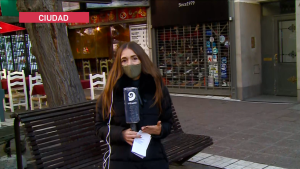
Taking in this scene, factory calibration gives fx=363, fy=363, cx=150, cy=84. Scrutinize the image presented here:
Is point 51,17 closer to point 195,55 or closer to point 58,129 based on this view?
point 58,129

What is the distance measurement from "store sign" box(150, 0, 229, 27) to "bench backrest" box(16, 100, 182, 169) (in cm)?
725

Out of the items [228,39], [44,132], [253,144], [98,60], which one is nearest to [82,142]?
[44,132]

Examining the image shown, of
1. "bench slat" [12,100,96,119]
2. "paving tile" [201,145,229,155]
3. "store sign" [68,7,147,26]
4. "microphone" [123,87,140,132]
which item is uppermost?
"store sign" [68,7,147,26]

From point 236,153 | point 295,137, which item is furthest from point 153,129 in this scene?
point 295,137

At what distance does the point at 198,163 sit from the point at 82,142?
197cm

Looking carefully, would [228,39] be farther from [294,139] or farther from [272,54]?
[294,139]

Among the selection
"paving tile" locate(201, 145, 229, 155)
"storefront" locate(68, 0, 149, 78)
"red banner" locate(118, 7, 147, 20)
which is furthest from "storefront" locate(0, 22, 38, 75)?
"paving tile" locate(201, 145, 229, 155)

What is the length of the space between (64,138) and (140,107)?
175cm

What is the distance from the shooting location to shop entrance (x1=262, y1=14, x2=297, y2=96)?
34.4 ft

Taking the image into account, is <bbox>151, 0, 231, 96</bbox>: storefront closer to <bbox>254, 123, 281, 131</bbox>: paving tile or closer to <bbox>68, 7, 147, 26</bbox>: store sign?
<bbox>68, 7, 147, 26</bbox>: store sign

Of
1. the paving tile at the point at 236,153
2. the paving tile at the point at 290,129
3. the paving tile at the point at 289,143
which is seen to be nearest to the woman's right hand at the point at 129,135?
the paving tile at the point at 236,153

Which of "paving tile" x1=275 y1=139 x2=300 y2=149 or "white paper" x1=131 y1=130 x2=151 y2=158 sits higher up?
"white paper" x1=131 y1=130 x2=151 y2=158

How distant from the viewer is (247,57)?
10797 mm

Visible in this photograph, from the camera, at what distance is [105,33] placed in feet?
50.7
